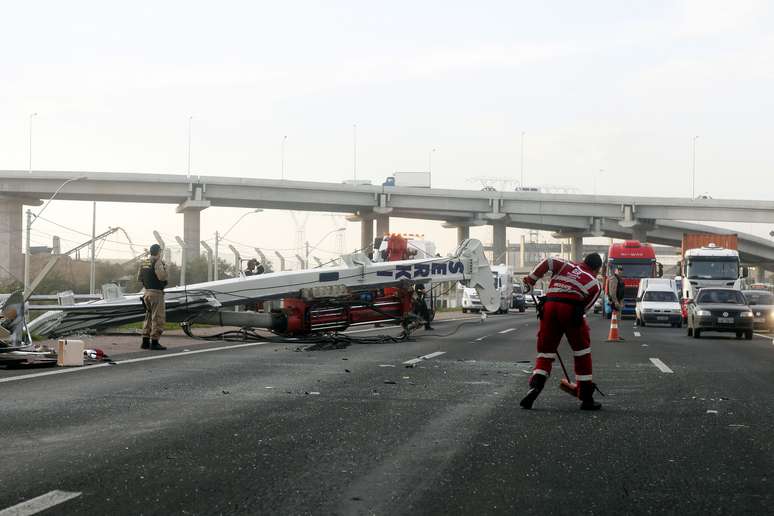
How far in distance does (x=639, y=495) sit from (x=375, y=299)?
1638 cm

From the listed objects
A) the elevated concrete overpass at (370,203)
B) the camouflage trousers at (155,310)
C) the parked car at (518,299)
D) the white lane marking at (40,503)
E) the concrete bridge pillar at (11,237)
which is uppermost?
the elevated concrete overpass at (370,203)

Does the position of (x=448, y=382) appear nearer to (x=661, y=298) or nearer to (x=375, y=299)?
(x=375, y=299)

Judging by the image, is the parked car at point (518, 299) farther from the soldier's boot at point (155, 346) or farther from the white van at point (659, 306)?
the soldier's boot at point (155, 346)

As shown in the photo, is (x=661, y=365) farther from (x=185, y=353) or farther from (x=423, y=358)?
(x=185, y=353)

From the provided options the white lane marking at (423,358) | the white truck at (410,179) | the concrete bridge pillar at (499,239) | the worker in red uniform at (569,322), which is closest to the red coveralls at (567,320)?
the worker in red uniform at (569,322)

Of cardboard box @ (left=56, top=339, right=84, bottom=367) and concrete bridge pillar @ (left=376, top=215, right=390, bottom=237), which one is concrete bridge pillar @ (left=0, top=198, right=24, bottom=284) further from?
cardboard box @ (left=56, top=339, right=84, bottom=367)

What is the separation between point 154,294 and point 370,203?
56093 mm

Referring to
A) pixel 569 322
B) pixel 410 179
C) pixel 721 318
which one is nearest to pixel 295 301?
pixel 569 322

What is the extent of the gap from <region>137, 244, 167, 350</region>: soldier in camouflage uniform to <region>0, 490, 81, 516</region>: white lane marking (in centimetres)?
1200

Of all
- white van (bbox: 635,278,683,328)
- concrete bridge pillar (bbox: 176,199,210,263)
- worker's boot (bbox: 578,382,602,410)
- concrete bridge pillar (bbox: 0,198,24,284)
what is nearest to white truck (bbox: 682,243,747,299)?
white van (bbox: 635,278,683,328)

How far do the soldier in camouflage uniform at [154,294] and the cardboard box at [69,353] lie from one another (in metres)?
3.52

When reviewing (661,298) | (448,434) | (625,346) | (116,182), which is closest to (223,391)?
(448,434)

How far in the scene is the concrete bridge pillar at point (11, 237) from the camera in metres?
62.1

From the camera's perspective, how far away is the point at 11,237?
206 ft
